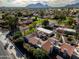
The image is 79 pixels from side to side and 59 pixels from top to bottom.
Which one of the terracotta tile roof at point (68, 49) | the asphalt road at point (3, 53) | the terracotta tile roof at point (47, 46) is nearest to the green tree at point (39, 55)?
the terracotta tile roof at point (47, 46)

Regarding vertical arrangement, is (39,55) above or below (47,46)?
below

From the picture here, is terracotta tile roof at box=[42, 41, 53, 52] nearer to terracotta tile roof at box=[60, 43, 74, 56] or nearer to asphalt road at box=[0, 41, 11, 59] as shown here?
terracotta tile roof at box=[60, 43, 74, 56]

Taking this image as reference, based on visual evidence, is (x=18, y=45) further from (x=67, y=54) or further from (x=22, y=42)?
(x=67, y=54)

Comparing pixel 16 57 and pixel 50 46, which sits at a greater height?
pixel 50 46

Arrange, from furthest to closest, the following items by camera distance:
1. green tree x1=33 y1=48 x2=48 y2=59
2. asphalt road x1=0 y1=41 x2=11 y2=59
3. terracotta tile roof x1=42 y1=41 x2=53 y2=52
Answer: terracotta tile roof x1=42 y1=41 x2=53 y2=52 → asphalt road x1=0 y1=41 x2=11 y2=59 → green tree x1=33 y1=48 x2=48 y2=59

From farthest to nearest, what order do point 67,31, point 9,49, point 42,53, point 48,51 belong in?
1. point 67,31
2. point 9,49
3. point 48,51
4. point 42,53

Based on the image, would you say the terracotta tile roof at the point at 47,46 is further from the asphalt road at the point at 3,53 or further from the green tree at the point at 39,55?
the asphalt road at the point at 3,53

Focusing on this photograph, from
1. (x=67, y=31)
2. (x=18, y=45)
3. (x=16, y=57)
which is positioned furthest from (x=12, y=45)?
(x=67, y=31)

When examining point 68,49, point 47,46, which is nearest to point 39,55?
point 47,46

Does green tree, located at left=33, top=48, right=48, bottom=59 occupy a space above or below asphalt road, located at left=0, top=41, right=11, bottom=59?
above

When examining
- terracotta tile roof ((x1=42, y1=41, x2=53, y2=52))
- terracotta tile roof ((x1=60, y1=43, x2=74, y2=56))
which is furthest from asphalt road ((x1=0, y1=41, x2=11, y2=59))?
terracotta tile roof ((x1=60, y1=43, x2=74, y2=56))

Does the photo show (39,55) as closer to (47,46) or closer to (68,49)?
(47,46)
